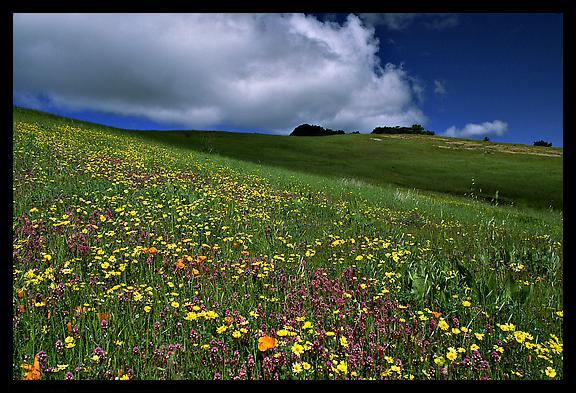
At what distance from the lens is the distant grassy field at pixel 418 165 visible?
32.8m

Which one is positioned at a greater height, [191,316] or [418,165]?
[418,165]

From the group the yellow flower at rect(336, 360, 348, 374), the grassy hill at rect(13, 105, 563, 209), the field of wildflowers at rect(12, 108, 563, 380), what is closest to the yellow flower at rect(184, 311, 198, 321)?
the field of wildflowers at rect(12, 108, 563, 380)

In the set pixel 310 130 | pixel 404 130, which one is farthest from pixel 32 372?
pixel 404 130

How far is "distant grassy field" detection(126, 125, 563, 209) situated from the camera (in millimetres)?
32812

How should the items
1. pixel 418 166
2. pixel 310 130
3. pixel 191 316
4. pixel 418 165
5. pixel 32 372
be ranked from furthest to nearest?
pixel 310 130 < pixel 418 165 < pixel 418 166 < pixel 191 316 < pixel 32 372

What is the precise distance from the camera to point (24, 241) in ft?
15.6

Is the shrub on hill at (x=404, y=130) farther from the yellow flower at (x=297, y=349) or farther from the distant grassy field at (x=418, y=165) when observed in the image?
the yellow flower at (x=297, y=349)

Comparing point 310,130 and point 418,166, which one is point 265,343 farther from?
point 310,130

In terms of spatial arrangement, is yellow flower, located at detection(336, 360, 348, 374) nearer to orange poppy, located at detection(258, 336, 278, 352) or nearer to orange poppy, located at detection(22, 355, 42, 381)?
orange poppy, located at detection(258, 336, 278, 352)

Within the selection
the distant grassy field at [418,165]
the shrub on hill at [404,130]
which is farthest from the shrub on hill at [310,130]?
the distant grassy field at [418,165]

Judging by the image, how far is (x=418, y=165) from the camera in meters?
47.7

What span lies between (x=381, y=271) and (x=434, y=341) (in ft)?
5.67

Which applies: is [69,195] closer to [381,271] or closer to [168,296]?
[168,296]
